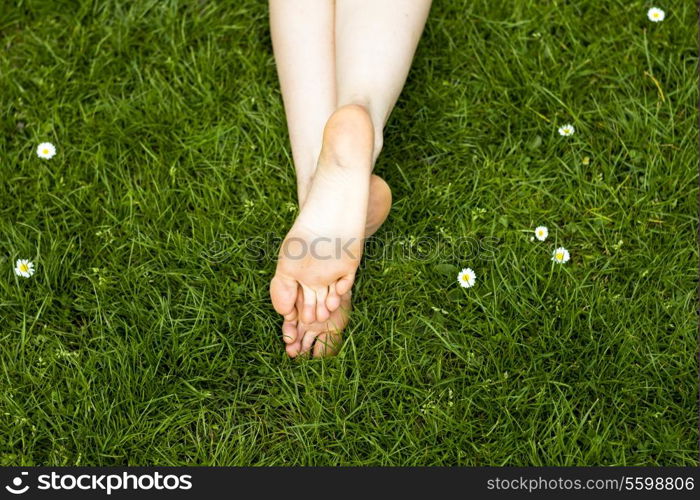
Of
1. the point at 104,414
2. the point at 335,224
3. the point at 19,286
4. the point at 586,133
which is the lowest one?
the point at 104,414

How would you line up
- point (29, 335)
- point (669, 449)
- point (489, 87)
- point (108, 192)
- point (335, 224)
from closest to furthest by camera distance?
point (335, 224) < point (669, 449) < point (29, 335) < point (108, 192) < point (489, 87)

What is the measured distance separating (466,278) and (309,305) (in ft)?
1.67

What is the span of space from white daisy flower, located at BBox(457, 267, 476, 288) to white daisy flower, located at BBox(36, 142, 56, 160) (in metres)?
1.34

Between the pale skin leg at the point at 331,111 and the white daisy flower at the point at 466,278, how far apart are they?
12.2 inches

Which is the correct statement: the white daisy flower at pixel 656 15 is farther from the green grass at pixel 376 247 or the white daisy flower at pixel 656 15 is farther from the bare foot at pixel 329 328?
the bare foot at pixel 329 328

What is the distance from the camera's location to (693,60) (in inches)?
94.3

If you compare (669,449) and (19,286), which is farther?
(19,286)

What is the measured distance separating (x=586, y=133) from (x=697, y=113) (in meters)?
0.38

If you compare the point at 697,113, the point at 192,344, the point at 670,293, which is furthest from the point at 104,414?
the point at 697,113

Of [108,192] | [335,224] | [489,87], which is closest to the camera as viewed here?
[335,224]

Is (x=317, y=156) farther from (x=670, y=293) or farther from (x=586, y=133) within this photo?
(x=670, y=293)

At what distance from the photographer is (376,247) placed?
2146 millimetres

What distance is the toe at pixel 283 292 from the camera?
5.96 feet

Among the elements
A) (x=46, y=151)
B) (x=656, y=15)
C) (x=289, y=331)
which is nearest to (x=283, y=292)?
(x=289, y=331)
